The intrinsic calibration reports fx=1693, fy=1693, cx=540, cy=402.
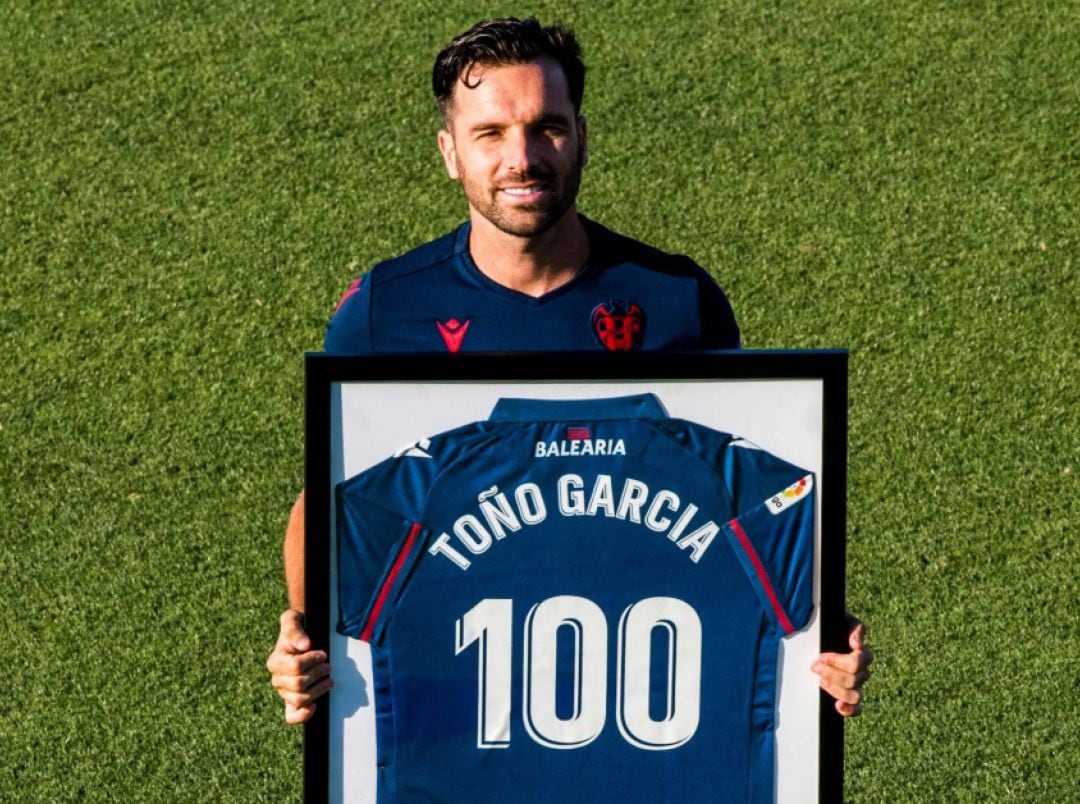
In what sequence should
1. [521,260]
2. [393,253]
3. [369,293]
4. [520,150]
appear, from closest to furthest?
1. [520,150]
2. [521,260]
3. [369,293]
4. [393,253]

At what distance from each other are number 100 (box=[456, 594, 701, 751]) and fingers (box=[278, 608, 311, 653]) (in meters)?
0.23

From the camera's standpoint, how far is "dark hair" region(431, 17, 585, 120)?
9.78ft

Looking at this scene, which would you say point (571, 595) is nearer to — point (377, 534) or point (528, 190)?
point (377, 534)

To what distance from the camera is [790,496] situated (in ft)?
8.35

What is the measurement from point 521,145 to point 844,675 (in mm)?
1057

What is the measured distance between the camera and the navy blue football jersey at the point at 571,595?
2533 millimetres

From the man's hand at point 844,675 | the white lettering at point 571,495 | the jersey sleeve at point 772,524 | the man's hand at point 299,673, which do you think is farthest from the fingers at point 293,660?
the man's hand at point 844,675

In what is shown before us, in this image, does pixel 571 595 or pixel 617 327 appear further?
pixel 617 327

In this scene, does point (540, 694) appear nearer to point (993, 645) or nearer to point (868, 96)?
point (993, 645)

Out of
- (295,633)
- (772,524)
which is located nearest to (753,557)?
(772,524)

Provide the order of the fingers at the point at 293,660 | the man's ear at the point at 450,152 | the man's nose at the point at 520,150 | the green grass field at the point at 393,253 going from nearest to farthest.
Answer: the fingers at the point at 293,660, the man's nose at the point at 520,150, the man's ear at the point at 450,152, the green grass field at the point at 393,253

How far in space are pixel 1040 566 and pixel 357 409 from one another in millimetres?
3673

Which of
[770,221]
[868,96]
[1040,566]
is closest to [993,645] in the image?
[1040,566]

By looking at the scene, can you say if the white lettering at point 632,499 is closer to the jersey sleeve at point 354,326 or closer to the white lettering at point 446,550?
the white lettering at point 446,550
